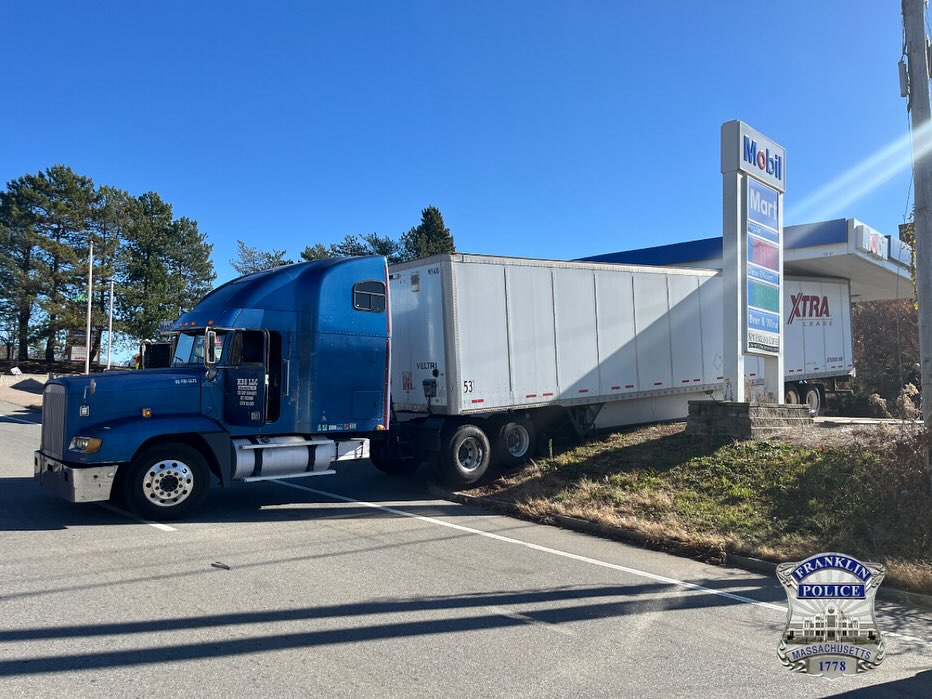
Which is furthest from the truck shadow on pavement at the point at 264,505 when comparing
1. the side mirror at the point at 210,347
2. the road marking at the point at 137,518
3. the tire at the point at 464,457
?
the side mirror at the point at 210,347

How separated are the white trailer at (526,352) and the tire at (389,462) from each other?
0.03m

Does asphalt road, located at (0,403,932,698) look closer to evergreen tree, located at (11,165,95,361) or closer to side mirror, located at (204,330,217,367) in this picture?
side mirror, located at (204,330,217,367)

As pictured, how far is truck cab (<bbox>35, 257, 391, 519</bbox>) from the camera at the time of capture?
26.3 feet

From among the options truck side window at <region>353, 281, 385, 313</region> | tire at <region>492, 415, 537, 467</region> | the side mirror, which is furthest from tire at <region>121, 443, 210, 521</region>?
tire at <region>492, 415, 537, 467</region>

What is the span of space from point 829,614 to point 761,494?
4.99m

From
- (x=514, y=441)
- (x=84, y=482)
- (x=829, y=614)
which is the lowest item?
(x=829, y=614)

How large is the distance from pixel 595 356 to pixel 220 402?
6847 mm

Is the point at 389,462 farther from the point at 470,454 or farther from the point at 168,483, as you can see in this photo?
the point at 168,483

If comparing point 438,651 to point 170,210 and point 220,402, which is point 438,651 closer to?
point 220,402

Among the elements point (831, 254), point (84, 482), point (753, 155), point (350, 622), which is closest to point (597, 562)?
point (350, 622)

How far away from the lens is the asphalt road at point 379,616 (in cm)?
402

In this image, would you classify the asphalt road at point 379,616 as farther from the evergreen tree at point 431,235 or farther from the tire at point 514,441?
the evergreen tree at point 431,235

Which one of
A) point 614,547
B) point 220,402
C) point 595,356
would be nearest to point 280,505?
point 220,402

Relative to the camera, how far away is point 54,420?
27.5 feet
